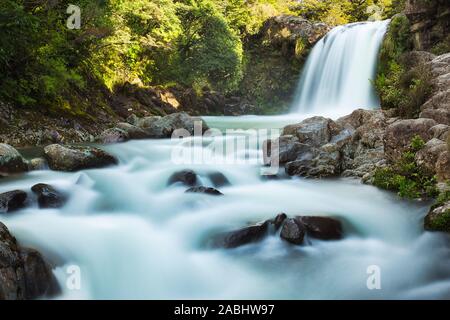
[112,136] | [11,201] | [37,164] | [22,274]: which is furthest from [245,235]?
[112,136]

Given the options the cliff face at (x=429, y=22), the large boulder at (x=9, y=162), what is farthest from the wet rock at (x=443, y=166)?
the cliff face at (x=429, y=22)

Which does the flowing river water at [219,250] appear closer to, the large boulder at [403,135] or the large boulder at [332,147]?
the large boulder at [332,147]

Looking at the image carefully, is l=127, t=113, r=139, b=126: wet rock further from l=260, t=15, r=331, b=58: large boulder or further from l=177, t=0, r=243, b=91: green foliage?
l=260, t=15, r=331, b=58: large boulder

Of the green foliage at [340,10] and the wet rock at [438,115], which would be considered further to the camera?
the green foliage at [340,10]

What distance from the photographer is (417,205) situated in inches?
247

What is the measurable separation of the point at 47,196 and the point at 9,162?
1776 millimetres

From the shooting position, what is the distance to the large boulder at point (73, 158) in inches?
313

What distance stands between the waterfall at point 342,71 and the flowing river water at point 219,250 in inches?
450

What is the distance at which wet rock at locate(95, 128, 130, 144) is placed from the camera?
11.0 m

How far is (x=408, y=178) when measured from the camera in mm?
7031

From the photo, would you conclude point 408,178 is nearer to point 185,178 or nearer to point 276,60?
point 185,178
